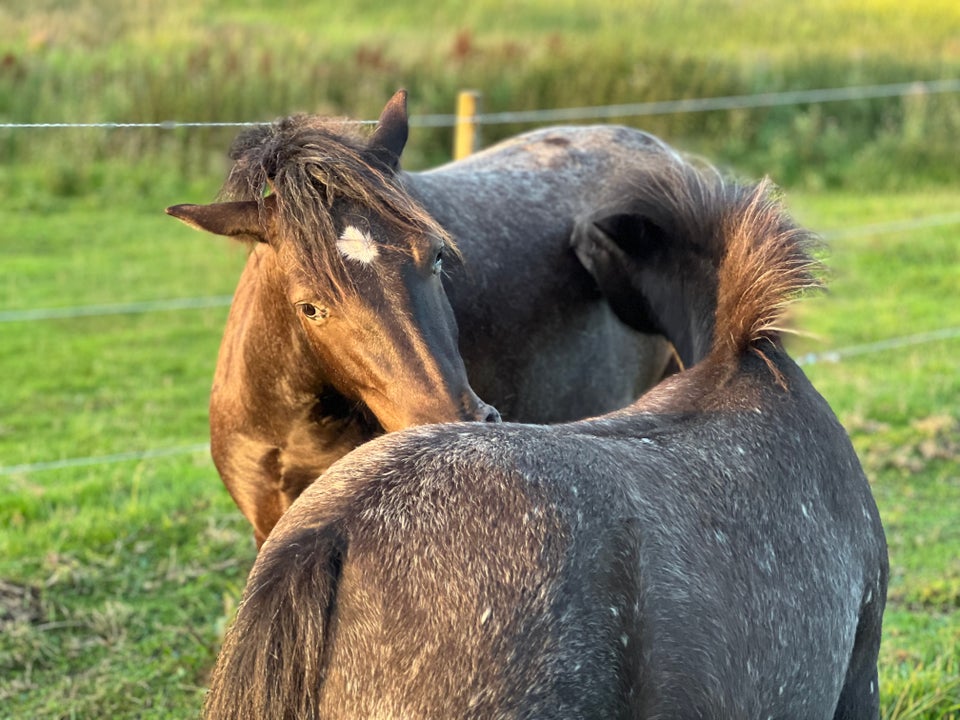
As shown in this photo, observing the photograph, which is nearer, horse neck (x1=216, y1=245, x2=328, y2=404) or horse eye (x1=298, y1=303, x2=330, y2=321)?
horse eye (x1=298, y1=303, x2=330, y2=321)

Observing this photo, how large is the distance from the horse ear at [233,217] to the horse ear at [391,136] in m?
0.38

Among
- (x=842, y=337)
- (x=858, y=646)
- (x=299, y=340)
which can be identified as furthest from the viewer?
(x=842, y=337)

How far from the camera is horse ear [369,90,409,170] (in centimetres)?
326

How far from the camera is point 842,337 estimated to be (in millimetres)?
8492

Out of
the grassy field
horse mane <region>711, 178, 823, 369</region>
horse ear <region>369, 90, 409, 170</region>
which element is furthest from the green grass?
horse ear <region>369, 90, 409, 170</region>

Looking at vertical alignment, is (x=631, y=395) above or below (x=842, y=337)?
above

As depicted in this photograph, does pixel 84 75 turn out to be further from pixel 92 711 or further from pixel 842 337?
pixel 92 711

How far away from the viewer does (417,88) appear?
13.1m

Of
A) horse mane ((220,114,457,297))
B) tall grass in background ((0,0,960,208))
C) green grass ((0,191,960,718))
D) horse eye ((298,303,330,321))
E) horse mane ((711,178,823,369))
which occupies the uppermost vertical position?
horse mane ((220,114,457,297))

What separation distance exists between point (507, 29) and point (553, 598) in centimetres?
1867

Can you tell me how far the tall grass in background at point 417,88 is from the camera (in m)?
11.6

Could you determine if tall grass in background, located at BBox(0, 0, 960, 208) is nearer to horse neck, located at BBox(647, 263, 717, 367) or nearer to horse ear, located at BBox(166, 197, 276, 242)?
horse ear, located at BBox(166, 197, 276, 242)

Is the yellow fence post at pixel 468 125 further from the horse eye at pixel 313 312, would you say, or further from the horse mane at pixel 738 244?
the horse eye at pixel 313 312

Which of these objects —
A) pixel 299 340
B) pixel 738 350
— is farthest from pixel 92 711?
pixel 738 350
